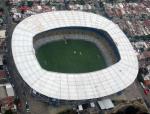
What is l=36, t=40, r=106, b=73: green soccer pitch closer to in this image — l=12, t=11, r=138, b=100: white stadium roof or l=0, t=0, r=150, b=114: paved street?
l=12, t=11, r=138, b=100: white stadium roof

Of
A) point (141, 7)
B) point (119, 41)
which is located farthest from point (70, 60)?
point (141, 7)

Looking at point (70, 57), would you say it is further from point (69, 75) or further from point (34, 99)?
point (34, 99)

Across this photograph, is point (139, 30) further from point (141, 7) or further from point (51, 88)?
point (51, 88)

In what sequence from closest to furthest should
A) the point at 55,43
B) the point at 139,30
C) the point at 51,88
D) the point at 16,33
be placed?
the point at 51,88
the point at 16,33
the point at 55,43
the point at 139,30

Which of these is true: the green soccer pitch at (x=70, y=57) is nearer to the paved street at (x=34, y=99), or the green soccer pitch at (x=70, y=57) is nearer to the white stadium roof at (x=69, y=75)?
the white stadium roof at (x=69, y=75)

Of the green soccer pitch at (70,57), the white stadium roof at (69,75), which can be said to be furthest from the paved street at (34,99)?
the green soccer pitch at (70,57)

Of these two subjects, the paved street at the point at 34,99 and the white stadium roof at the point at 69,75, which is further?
the paved street at the point at 34,99

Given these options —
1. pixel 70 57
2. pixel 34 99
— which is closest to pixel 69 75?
pixel 34 99
